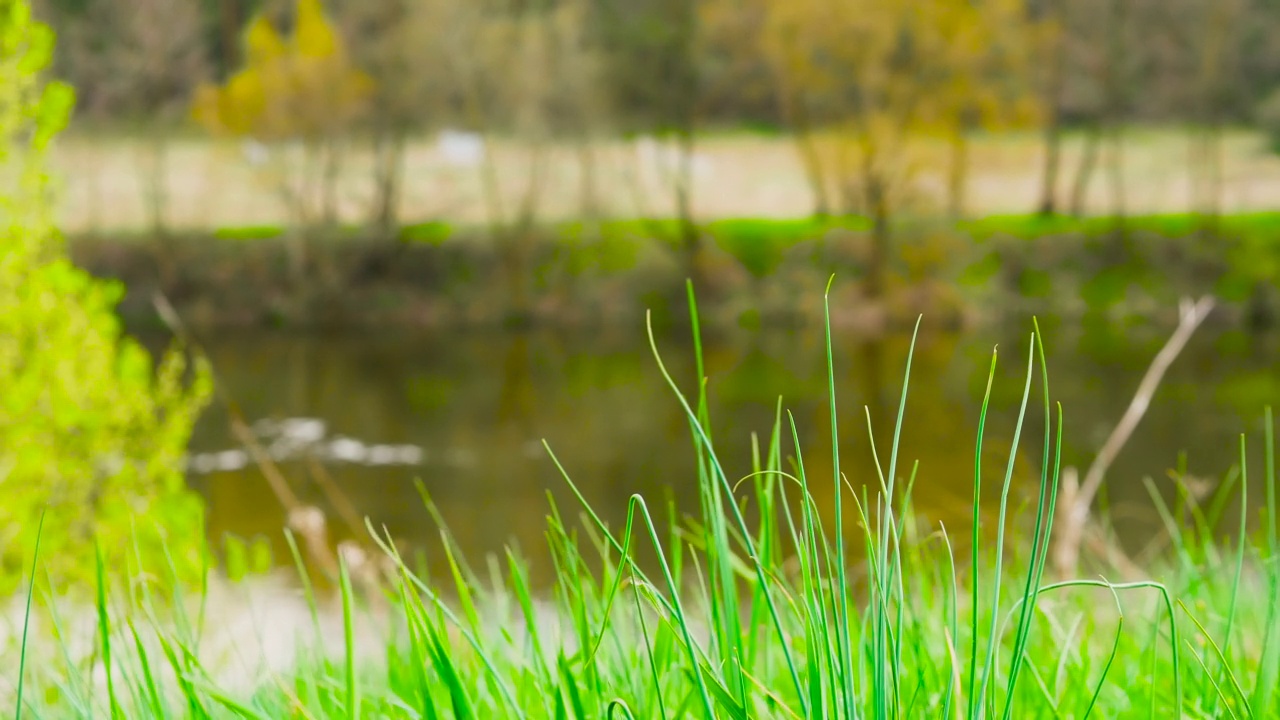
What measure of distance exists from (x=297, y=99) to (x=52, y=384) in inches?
793

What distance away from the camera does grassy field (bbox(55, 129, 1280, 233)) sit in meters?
25.3

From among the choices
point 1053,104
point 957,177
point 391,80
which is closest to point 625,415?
point 957,177

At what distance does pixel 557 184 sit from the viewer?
25.2m

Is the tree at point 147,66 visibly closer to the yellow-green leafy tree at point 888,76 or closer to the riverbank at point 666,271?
the riverbank at point 666,271

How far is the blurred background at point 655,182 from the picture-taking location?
2277 centimetres

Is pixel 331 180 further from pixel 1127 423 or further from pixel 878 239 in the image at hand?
pixel 1127 423

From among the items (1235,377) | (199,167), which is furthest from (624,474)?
(199,167)

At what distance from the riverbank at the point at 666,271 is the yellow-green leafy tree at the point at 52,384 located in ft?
58.0

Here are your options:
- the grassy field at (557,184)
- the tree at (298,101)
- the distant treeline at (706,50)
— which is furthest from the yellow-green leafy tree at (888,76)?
the tree at (298,101)

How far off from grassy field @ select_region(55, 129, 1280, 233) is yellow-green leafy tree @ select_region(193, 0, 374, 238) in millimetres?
631

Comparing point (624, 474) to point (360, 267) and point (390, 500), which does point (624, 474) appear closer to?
point (390, 500)

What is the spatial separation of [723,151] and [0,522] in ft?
84.3

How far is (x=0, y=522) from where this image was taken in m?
5.25

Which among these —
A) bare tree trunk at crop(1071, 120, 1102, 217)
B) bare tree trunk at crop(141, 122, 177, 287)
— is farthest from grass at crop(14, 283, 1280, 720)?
bare tree trunk at crop(1071, 120, 1102, 217)
